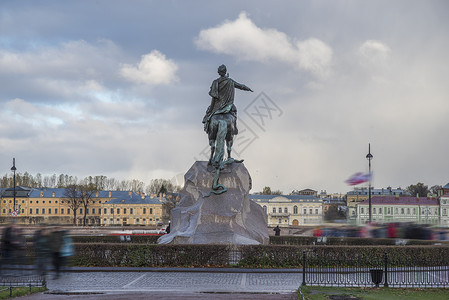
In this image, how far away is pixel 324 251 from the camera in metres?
22.7

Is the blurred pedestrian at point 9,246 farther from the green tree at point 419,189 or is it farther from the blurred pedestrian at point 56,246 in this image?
the green tree at point 419,189

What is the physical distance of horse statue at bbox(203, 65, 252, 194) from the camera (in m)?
27.0

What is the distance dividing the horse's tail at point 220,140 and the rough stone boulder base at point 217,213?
630 millimetres

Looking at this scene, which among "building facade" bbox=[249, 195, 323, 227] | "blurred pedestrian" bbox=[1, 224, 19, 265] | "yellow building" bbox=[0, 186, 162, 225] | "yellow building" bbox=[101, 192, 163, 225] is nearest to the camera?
"blurred pedestrian" bbox=[1, 224, 19, 265]

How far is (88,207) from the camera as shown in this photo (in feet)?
457

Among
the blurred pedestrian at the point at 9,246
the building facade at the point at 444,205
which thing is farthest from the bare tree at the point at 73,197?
the blurred pedestrian at the point at 9,246

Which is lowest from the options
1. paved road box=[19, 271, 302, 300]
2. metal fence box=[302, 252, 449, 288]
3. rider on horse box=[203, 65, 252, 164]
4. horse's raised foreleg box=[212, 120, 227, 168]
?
paved road box=[19, 271, 302, 300]

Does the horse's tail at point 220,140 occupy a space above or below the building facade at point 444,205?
above

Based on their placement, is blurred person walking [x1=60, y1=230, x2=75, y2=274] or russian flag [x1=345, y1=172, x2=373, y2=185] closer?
blurred person walking [x1=60, y1=230, x2=75, y2=274]

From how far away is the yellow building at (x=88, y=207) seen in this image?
436 feet

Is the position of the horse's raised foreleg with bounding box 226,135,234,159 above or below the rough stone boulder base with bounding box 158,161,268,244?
above

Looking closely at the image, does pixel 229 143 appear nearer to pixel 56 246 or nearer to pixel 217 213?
pixel 217 213

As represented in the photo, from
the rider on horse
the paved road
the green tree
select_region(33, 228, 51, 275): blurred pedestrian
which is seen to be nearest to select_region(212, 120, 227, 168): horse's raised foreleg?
the rider on horse

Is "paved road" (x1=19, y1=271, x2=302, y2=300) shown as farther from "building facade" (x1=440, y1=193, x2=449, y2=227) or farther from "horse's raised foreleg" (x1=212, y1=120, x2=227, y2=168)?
"building facade" (x1=440, y1=193, x2=449, y2=227)
